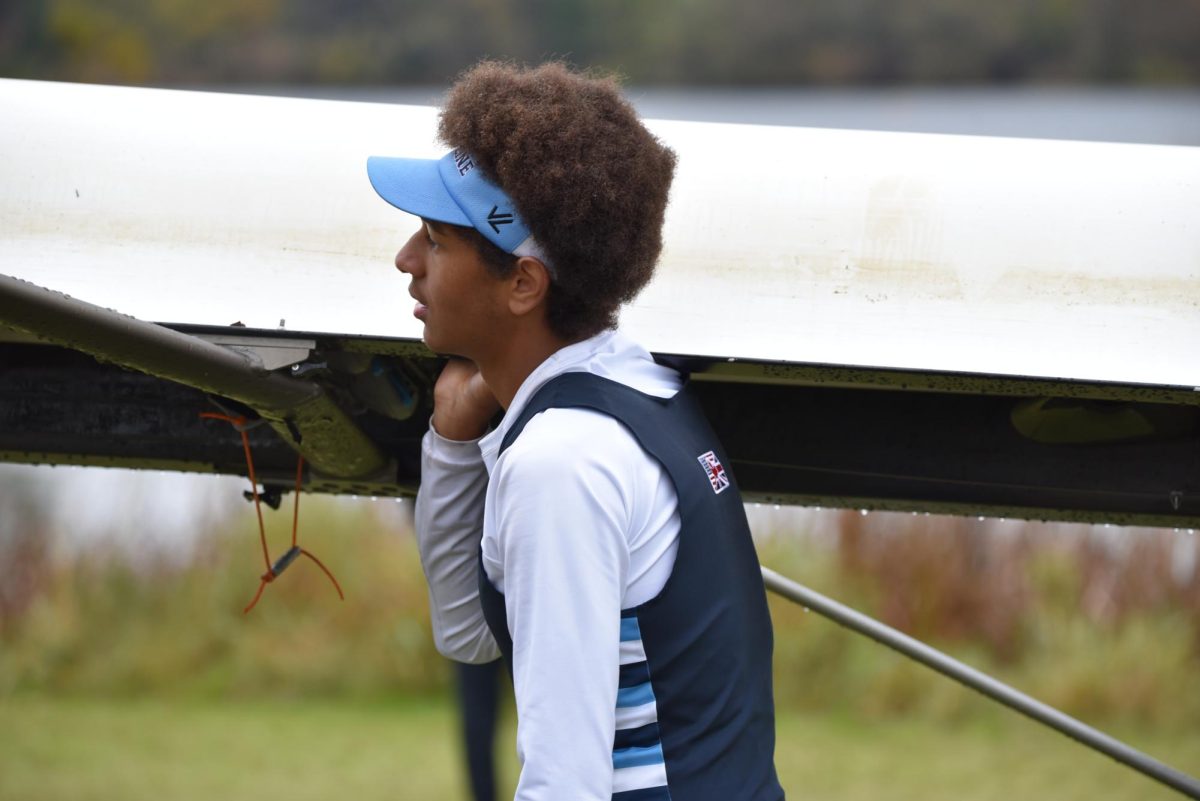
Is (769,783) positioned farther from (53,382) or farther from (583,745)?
(53,382)

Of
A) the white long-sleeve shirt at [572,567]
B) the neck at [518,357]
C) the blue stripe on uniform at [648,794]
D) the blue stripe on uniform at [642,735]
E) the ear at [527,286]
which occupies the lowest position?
the blue stripe on uniform at [648,794]

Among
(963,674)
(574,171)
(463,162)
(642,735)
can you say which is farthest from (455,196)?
(963,674)

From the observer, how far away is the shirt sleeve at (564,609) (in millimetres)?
1677

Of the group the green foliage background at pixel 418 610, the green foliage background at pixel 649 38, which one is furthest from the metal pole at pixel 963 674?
the green foliage background at pixel 649 38

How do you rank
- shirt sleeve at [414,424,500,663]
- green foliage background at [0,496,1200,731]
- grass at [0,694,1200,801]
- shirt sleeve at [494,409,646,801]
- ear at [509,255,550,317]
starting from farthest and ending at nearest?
1. green foliage background at [0,496,1200,731]
2. grass at [0,694,1200,801]
3. shirt sleeve at [414,424,500,663]
4. ear at [509,255,550,317]
5. shirt sleeve at [494,409,646,801]

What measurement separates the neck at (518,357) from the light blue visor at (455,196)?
0.13 m

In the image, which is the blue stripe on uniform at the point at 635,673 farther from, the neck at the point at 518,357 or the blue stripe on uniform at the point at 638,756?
the neck at the point at 518,357

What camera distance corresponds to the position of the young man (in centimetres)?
169

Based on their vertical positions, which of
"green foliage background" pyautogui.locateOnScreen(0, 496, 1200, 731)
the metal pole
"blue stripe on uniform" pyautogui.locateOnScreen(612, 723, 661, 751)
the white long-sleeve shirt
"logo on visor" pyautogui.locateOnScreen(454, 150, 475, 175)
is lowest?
"green foliage background" pyautogui.locateOnScreen(0, 496, 1200, 731)

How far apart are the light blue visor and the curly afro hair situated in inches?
0.6

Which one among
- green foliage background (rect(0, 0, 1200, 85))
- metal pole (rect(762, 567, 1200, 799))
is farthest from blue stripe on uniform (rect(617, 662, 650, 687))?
green foliage background (rect(0, 0, 1200, 85))

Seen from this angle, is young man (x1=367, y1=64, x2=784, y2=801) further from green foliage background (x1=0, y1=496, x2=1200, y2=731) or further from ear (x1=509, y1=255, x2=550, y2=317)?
green foliage background (x1=0, y1=496, x2=1200, y2=731)

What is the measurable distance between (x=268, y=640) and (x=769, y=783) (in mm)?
5333

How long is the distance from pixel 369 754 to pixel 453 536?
13.9 feet
